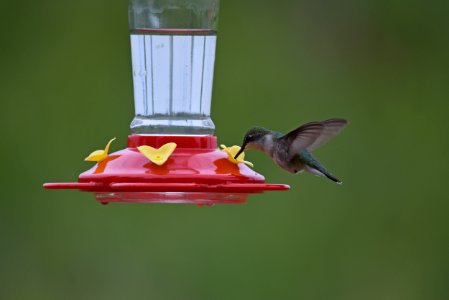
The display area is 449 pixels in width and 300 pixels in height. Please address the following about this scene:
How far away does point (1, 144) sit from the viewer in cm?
723

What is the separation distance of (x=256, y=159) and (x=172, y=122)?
10.6 feet

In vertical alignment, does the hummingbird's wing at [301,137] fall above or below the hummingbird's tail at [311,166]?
above

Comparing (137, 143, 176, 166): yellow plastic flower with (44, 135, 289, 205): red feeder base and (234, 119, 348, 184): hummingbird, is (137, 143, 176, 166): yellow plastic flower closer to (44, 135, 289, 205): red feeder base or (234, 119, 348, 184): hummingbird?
(44, 135, 289, 205): red feeder base

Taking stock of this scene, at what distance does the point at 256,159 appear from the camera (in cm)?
724

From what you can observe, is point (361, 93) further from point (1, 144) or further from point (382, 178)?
point (1, 144)

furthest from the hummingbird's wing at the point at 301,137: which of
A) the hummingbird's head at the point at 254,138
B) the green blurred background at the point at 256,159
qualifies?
the green blurred background at the point at 256,159

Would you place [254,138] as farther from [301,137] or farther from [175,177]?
[175,177]

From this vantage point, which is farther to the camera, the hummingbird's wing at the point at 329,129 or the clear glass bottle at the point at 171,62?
the clear glass bottle at the point at 171,62

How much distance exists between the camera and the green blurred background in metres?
7.06

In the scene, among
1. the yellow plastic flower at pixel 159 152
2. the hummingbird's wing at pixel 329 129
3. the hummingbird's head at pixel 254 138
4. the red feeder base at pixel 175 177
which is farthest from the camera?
the hummingbird's head at pixel 254 138

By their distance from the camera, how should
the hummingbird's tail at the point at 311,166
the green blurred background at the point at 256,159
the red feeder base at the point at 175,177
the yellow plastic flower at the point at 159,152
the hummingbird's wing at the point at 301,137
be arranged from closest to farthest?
the red feeder base at the point at 175,177 < the yellow plastic flower at the point at 159,152 < the hummingbird's wing at the point at 301,137 < the hummingbird's tail at the point at 311,166 < the green blurred background at the point at 256,159

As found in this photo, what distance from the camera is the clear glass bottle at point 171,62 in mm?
3982

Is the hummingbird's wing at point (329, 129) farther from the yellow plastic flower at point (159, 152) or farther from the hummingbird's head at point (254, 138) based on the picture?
the yellow plastic flower at point (159, 152)

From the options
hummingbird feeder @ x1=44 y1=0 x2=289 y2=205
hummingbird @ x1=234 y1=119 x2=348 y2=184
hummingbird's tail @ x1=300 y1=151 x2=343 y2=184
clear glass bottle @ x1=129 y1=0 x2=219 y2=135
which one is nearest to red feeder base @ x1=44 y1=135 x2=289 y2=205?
hummingbird feeder @ x1=44 y1=0 x2=289 y2=205
